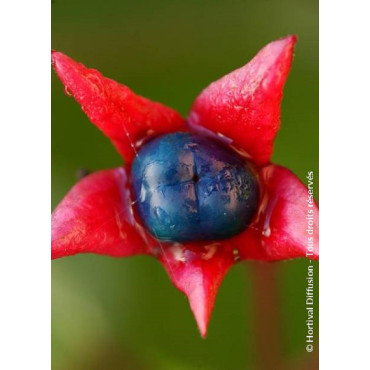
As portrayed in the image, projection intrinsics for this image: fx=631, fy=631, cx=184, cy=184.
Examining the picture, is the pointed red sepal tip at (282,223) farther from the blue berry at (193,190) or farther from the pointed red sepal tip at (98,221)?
the pointed red sepal tip at (98,221)

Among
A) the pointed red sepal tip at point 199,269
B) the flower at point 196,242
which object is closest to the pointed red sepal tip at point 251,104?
the flower at point 196,242

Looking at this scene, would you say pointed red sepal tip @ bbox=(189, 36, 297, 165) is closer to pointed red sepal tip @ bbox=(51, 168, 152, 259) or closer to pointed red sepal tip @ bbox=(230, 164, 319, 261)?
pointed red sepal tip @ bbox=(230, 164, 319, 261)

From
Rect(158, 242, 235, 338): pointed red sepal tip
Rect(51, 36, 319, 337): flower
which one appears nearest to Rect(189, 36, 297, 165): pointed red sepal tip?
Rect(51, 36, 319, 337): flower

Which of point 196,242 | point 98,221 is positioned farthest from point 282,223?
point 98,221

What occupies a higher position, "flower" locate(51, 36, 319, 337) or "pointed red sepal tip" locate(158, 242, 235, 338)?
"flower" locate(51, 36, 319, 337)

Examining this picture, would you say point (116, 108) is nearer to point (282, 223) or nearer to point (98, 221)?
point (98, 221)

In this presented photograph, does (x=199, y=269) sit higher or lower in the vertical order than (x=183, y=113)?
lower

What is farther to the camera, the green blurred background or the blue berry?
the green blurred background
